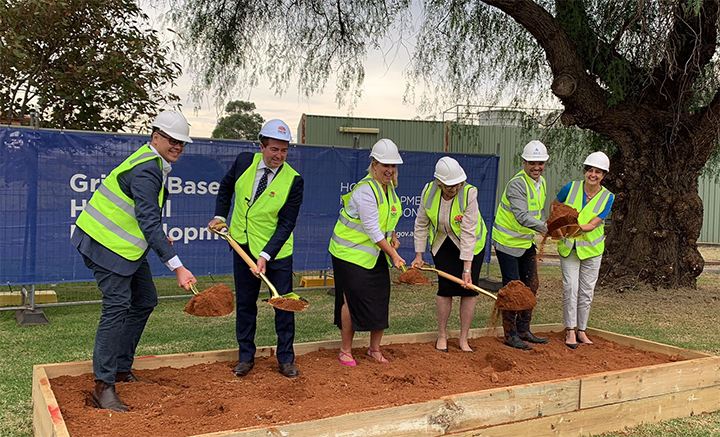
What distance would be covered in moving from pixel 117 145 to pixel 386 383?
491cm

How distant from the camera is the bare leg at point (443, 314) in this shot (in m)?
5.63

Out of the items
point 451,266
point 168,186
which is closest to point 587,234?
point 451,266

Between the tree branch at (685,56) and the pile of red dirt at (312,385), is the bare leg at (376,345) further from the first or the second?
the tree branch at (685,56)

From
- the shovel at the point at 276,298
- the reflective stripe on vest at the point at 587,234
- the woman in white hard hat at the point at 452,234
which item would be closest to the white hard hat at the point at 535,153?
the reflective stripe on vest at the point at 587,234

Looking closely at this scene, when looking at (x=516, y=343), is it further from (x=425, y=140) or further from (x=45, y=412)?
(x=425, y=140)

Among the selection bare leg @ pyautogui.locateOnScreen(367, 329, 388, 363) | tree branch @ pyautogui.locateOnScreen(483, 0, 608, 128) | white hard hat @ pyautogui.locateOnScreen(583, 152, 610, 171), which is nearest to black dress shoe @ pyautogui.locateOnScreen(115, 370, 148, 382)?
bare leg @ pyautogui.locateOnScreen(367, 329, 388, 363)

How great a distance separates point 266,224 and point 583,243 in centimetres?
305

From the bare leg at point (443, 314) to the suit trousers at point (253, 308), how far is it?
150 centimetres

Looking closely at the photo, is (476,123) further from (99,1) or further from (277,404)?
(277,404)

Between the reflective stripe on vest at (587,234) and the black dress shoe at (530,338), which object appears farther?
the black dress shoe at (530,338)

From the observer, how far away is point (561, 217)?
572 cm

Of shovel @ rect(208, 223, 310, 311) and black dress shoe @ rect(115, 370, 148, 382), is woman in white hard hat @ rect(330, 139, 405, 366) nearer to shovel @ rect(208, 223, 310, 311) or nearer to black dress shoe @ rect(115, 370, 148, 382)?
shovel @ rect(208, 223, 310, 311)

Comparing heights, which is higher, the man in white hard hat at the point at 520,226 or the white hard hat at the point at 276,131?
the white hard hat at the point at 276,131

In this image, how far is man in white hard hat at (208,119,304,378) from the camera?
4.62 meters
